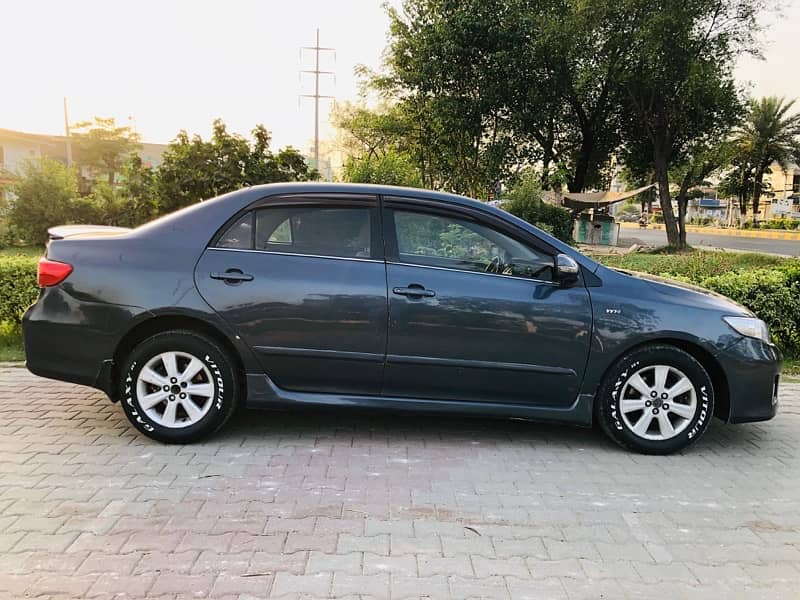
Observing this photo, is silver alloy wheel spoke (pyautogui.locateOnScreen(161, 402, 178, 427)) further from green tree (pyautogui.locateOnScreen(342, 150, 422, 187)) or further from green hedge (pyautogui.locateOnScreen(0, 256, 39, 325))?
green tree (pyautogui.locateOnScreen(342, 150, 422, 187))

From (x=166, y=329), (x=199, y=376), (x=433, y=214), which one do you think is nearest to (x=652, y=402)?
(x=433, y=214)

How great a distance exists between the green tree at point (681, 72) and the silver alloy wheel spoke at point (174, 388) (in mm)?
16650

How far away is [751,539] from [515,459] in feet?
4.38

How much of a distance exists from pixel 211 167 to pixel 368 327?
7.29 m

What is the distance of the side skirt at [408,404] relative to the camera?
395 cm

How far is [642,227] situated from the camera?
194ft

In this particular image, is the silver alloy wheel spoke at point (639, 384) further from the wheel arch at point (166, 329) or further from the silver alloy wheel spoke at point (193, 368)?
the silver alloy wheel spoke at point (193, 368)

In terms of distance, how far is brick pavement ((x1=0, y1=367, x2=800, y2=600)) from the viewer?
8.54ft

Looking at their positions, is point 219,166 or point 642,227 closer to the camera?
point 219,166

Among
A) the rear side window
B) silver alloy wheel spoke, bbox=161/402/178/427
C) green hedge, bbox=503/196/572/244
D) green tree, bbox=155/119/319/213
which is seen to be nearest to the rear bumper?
silver alloy wheel spoke, bbox=161/402/178/427

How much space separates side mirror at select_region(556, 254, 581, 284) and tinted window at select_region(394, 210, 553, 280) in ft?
0.22

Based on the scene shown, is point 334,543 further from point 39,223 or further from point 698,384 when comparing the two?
point 39,223

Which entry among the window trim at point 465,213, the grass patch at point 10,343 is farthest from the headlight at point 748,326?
the grass patch at point 10,343

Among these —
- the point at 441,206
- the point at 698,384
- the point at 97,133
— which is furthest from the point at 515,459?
the point at 97,133
